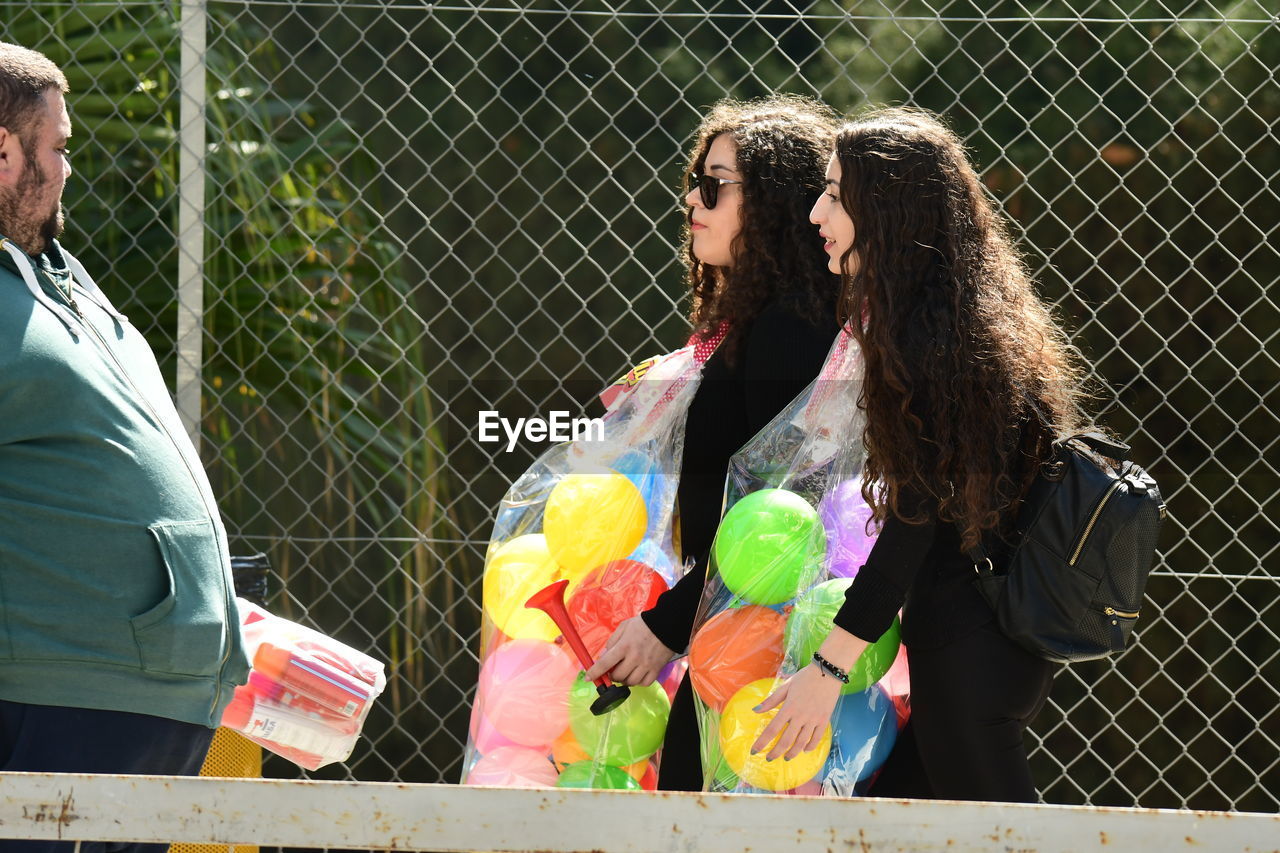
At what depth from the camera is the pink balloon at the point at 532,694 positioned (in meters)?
1.91

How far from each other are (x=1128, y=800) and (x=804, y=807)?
8.19ft

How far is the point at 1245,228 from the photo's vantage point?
318 centimetres

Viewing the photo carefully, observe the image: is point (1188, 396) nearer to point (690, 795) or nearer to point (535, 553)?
point (535, 553)

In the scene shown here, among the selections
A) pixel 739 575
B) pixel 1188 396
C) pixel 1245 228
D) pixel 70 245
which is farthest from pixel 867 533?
pixel 70 245

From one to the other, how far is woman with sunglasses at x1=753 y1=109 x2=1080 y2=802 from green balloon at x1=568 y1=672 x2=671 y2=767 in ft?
0.88

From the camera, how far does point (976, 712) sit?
1.65 m

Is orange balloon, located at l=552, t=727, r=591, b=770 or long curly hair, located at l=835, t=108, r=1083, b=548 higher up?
long curly hair, located at l=835, t=108, r=1083, b=548

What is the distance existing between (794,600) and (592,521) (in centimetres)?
33

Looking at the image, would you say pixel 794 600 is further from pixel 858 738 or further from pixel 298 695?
pixel 298 695

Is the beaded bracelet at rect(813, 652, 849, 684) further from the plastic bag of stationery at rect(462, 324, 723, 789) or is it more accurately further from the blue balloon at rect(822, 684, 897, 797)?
the plastic bag of stationery at rect(462, 324, 723, 789)

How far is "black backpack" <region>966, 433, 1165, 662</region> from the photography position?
1632 millimetres

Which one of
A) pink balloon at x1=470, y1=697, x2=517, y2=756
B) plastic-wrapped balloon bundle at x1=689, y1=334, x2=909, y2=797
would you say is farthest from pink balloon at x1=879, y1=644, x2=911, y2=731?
pink balloon at x1=470, y1=697, x2=517, y2=756

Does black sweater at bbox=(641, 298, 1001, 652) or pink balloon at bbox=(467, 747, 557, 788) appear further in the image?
pink balloon at bbox=(467, 747, 557, 788)

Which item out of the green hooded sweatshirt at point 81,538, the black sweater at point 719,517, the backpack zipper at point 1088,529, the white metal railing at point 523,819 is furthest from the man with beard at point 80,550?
the backpack zipper at point 1088,529
